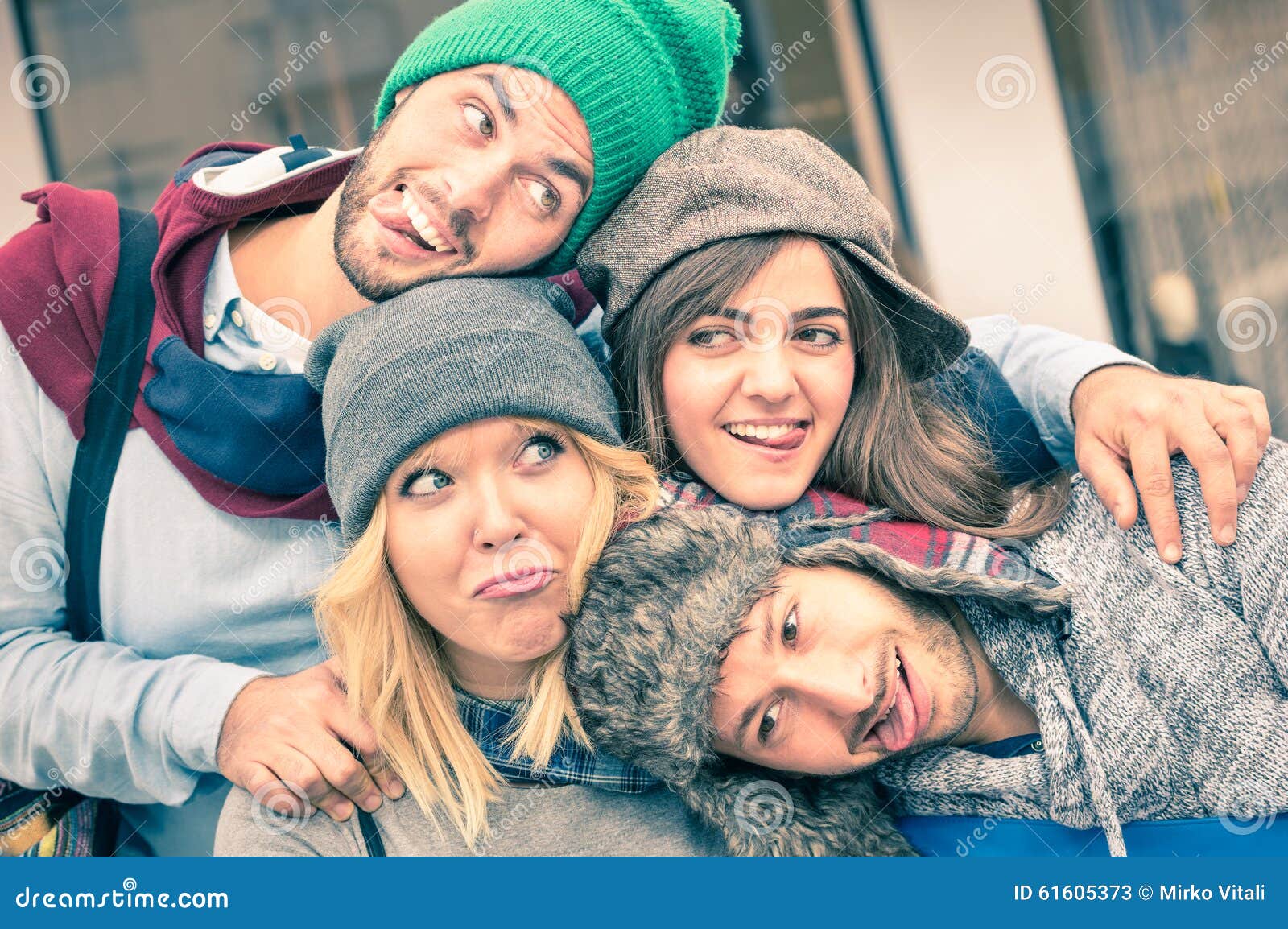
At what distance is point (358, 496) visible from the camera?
1.36m

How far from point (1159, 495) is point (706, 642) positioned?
0.64m

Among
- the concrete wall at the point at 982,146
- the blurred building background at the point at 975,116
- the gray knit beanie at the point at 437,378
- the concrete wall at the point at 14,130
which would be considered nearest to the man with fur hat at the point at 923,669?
the gray knit beanie at the point at 437,378

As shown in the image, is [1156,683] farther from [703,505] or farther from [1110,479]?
[703,505]

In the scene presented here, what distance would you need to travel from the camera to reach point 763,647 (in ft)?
4.57

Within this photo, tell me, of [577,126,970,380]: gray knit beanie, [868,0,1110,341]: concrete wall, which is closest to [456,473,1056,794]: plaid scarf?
[577,126,970,380]: gray knit beanie

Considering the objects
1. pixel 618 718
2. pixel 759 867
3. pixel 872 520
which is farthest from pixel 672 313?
pixel 759 867

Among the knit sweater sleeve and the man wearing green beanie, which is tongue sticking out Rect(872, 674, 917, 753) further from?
the man wearing green beanie

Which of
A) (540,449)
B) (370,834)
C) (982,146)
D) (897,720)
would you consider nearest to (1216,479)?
(897,720)

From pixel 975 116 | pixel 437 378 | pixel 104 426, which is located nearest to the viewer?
pixel 437 378

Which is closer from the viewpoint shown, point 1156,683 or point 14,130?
point 1156,683

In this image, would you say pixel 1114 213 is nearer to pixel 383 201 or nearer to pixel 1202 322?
pixel 1202 322

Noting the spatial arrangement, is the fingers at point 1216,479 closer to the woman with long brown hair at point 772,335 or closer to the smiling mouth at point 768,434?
the woman with long brown hair at point 772,335

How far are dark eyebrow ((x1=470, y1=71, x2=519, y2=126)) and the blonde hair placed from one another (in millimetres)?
460

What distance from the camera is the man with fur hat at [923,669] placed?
4.52 feet
